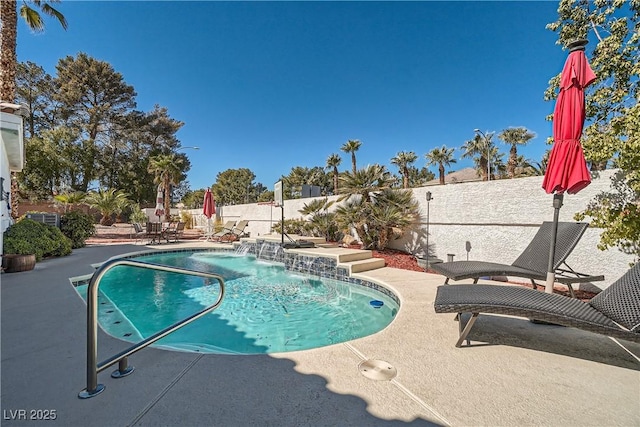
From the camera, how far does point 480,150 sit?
25797 mm

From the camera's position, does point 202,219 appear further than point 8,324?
Yes

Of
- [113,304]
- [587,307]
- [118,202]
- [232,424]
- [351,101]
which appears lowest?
[113,304]

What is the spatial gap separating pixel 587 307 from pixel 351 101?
1621cm

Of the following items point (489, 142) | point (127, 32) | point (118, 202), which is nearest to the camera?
point (127, 32)

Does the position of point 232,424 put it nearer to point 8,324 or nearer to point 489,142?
point 8,324

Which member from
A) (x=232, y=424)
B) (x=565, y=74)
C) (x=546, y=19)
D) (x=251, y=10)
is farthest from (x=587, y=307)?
(x=251, y=10)

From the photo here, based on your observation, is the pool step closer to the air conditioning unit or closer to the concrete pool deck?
the concrete pool deck

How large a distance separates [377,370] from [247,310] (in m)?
3.30

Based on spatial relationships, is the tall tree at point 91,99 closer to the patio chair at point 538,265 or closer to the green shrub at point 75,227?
the green shrub at point 75,227

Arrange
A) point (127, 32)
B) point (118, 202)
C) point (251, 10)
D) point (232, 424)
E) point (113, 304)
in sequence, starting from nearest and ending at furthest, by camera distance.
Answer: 1. point (232, 424)
2. point (113, 304)
3. point (251, 10)
4. point (127, 32)
5. point (118, 202)

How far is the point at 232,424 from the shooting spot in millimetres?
1563

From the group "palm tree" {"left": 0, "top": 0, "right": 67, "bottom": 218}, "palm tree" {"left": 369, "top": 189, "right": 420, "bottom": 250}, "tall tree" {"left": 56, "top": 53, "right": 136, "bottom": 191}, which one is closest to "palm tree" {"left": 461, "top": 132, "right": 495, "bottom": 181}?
"palm tree" {"left": 369, "top": 189, "right": 420, "bottom": 250}

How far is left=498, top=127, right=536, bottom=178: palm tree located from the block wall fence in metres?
21.0

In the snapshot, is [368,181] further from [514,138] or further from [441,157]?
A: [441,157]
